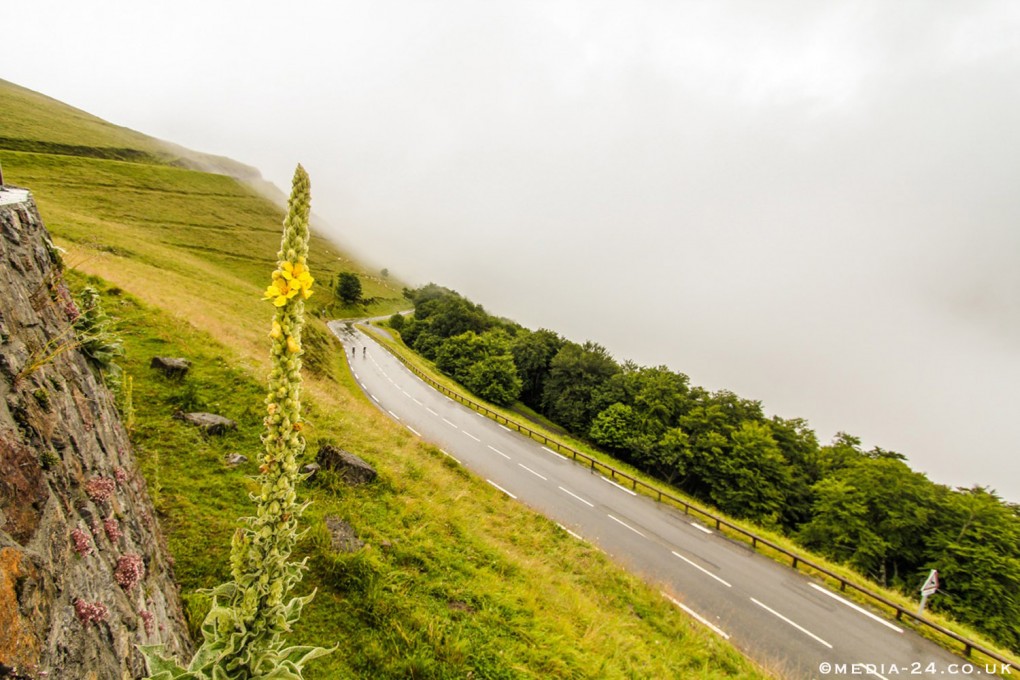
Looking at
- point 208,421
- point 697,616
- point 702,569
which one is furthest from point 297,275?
point 702,569

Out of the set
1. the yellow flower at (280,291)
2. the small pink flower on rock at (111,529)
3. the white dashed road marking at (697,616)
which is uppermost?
the yellow flower at (280,291)

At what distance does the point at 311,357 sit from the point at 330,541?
26865 mm

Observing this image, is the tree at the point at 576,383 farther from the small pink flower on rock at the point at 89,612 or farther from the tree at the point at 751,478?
the small pink flower on rock at the point at 89,612

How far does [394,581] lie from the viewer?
24.8ft

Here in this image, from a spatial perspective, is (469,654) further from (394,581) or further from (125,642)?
(125,642)

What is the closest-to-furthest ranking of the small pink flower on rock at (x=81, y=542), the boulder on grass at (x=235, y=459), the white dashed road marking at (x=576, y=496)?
the small pink flower on rock at (x=81, y=542) → the boulder on grass at (x=235, y=459) → the white dashed road marking at (x=576, y=496)

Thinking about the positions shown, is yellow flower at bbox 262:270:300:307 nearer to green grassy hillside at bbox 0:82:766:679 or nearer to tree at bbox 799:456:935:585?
green grassy hillside at bbox 0:82:766:679

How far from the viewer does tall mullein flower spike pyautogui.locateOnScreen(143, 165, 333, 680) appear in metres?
2.67

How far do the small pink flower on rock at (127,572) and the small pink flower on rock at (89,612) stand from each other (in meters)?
0.55

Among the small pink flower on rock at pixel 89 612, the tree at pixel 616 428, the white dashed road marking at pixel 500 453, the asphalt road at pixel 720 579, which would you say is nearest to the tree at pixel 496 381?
the tree at pixel 616 428

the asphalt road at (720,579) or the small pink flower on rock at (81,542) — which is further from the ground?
the small pink flower on rock at (81,542)

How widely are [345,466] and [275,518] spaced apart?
867 cm

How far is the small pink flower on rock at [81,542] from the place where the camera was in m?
3.22

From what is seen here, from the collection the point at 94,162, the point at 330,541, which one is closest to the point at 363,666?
the point at 330,541
